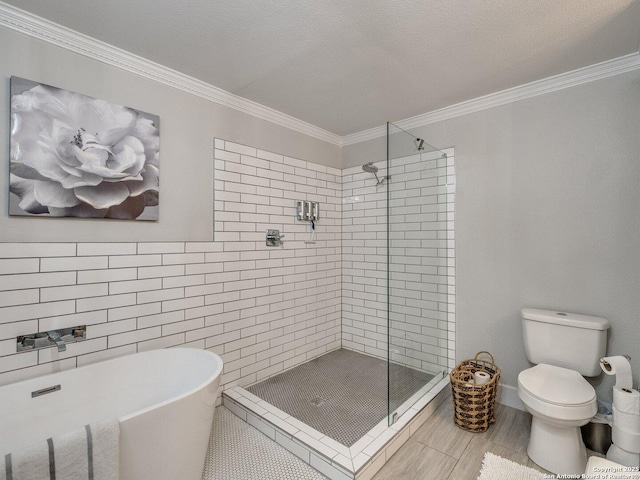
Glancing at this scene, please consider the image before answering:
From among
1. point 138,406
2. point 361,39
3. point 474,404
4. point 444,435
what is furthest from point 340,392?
point 361,39

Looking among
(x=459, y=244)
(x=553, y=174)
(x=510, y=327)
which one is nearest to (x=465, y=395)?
(x=510, y=327)

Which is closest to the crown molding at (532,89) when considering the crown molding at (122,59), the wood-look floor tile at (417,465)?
the crown molding at (122,59)

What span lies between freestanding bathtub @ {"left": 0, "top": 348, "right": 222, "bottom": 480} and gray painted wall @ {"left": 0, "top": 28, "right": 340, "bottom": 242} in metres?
0.82

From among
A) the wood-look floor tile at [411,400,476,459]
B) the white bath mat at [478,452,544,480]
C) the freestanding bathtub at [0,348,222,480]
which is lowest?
the wood-look floor tile at [411,400,476,459]

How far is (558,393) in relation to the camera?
5.92ft

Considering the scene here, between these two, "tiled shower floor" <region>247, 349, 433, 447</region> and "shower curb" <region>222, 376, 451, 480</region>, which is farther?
"tiled shower floor" <region>247, 349, 433, 447</region>

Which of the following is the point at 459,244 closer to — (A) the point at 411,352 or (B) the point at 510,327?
(B) the point at 510,327

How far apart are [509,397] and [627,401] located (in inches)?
35.0

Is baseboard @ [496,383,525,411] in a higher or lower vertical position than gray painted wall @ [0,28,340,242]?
lower

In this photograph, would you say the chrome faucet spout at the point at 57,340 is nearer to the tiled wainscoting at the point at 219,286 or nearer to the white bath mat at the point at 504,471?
the tiled wainscoting at the point at 219,286

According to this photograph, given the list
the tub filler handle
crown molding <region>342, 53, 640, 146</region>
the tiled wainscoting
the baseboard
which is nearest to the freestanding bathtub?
the tub filler handle

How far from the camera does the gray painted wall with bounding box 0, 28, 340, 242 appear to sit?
Answer: 5.46ft

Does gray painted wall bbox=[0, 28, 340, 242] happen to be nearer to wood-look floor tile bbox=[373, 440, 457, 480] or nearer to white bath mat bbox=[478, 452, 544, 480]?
wood-look floor tile bbox=[373, 440, 457, 480]

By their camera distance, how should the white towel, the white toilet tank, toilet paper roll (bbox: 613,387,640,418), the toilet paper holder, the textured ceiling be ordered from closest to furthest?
the white towel → the textured ceiling → toilet paper roll (bbox: 613,387,640,418) → the toilet paper holder → the white toilet tank
